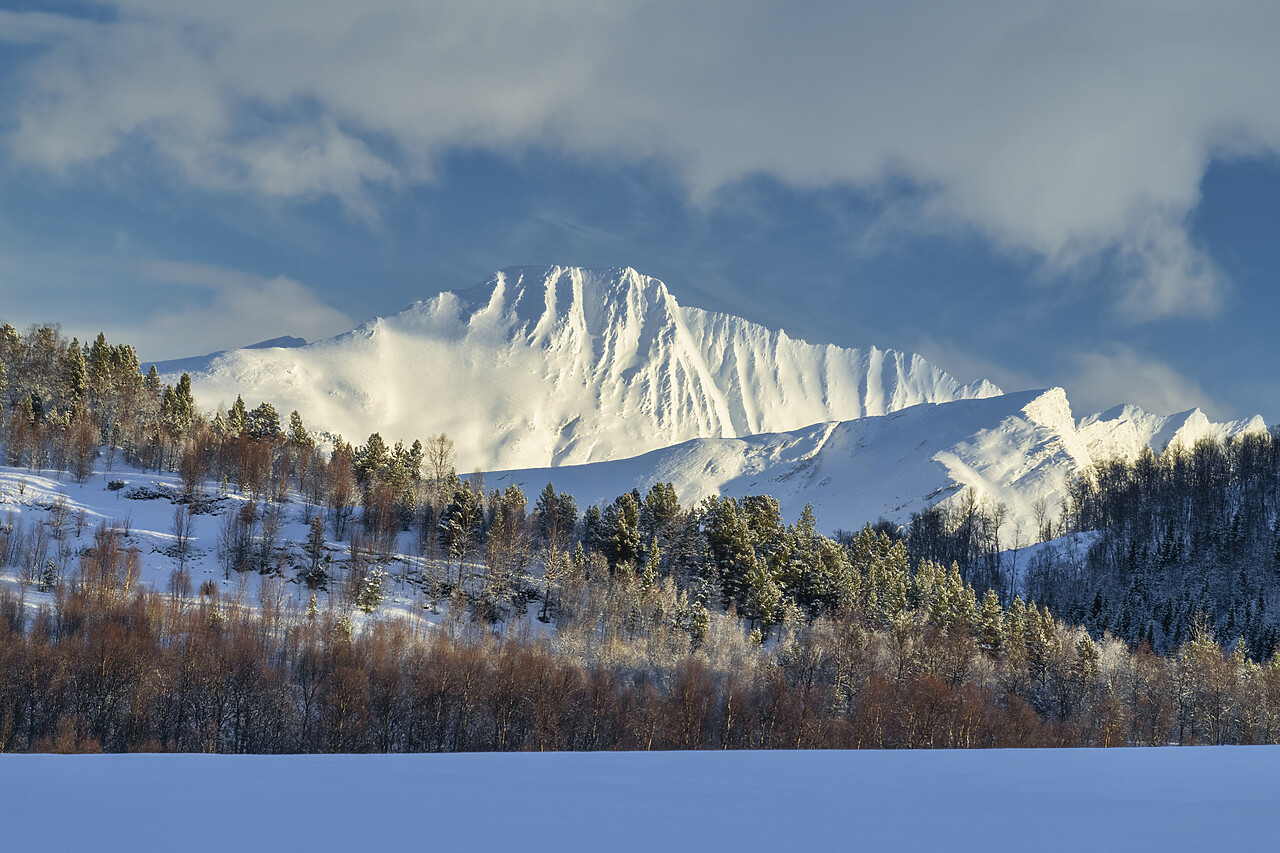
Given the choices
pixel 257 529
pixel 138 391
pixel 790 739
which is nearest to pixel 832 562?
pixel 790 739

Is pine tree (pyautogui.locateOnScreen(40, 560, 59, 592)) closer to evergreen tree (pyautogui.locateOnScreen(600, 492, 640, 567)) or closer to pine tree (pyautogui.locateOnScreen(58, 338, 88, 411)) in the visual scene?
evergreen tree (pyautogui.locateOnScreen(600, 492, 640, 567))

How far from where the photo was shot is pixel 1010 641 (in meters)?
63.0

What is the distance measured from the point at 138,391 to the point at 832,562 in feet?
330

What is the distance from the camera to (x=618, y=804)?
741cm

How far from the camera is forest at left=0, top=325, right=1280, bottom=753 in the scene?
45656mm

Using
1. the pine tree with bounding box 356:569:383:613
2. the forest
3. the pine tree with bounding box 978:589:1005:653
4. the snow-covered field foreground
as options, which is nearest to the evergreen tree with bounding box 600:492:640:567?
the forest

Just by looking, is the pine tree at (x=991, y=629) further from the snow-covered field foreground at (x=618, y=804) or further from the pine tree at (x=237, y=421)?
the pine tree at (x=237, y=421)

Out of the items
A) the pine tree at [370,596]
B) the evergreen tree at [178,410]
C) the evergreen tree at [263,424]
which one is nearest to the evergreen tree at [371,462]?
the evergreen tree at [263,424]

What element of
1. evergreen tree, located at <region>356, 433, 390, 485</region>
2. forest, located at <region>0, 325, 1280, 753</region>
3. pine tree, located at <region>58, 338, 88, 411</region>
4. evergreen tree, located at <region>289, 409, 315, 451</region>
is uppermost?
pine tree, located at <region>58, 338, 88, 411</region>

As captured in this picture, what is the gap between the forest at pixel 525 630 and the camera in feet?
150

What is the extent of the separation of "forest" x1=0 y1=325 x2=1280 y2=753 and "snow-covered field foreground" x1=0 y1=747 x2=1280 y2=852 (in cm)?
3768

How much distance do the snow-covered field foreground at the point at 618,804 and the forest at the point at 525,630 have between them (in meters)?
37.7

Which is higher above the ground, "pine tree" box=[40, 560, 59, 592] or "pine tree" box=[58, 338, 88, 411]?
"pine tree" box=[58, 338, 88, 411]

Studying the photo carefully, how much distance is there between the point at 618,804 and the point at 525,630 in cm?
5893
